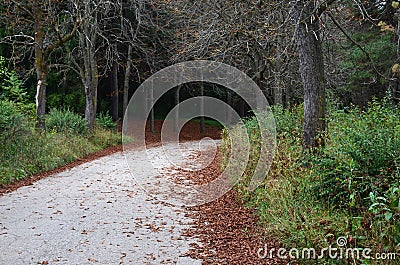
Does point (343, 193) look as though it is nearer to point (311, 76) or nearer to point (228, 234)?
point (228, 234)

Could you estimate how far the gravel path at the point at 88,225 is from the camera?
5098mm

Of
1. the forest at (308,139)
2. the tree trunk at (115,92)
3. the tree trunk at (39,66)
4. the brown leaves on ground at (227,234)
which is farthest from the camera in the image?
the tree trunk at (115,92)

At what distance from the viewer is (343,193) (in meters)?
5.28

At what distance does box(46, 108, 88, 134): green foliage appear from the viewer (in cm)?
1603

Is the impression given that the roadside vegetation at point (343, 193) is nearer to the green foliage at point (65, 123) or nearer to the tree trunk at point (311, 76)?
the tree trunk at point (311, 76)

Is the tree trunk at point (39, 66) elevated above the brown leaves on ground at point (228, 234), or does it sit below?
above

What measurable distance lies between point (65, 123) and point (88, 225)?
1074cm

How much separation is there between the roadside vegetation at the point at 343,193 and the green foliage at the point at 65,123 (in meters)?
11.1

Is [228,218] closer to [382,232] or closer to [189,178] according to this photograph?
[382,232]

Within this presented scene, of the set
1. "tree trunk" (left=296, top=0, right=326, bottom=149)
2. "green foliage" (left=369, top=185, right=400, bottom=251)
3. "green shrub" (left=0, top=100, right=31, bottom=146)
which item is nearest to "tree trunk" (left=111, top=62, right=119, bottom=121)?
"green shrub" (left=0, top=100, right=31, bottom=146)

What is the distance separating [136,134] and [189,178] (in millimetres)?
14687

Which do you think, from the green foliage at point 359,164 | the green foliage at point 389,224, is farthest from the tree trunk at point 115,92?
the green foliage at point 389,224

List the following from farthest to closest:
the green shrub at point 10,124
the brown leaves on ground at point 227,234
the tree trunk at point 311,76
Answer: the green shrub at point 10,124, the tree trunk at point 311,76, the brown leaves on ground at point 227,234

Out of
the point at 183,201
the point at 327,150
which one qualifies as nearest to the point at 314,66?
the point at 327,150
